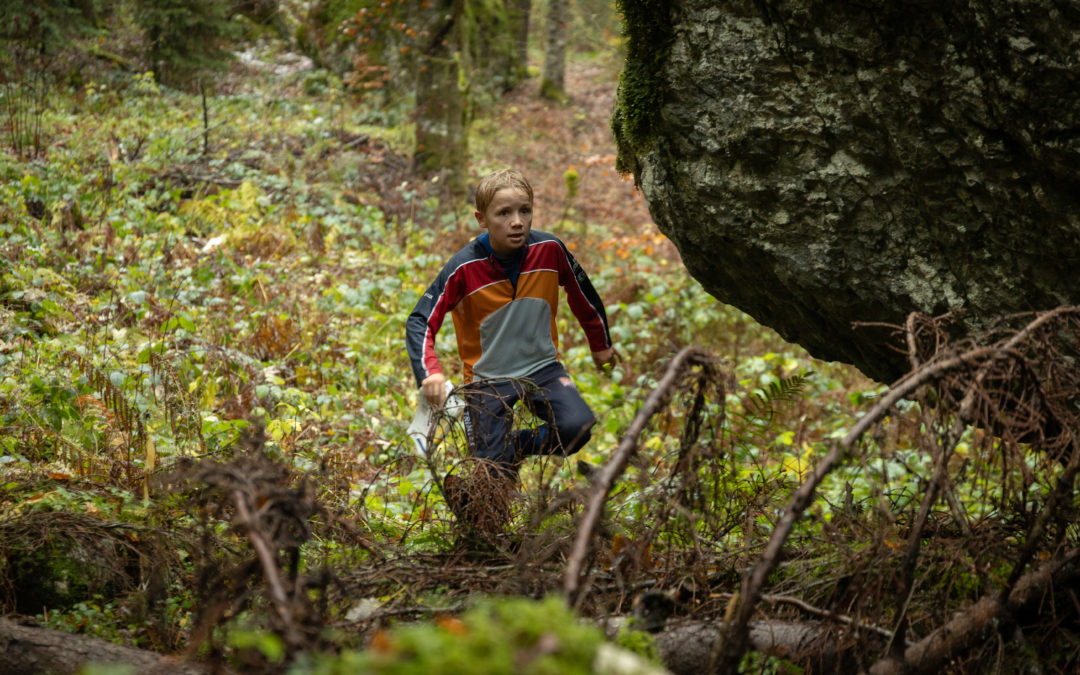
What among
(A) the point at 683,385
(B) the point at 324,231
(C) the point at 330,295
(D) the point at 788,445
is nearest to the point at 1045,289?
(A) the point at 683,385

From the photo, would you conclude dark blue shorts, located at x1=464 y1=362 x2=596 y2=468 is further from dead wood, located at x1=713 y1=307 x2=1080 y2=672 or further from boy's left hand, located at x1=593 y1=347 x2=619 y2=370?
dead wood, located at x1=713 y1=307 x2=1080 y2=672

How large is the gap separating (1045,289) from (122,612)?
3763 millimetres

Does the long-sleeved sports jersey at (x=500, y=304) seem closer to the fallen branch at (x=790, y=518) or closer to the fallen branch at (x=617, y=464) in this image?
the fallen branch at (x=617, y=464)

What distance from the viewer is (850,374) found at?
7582 mm

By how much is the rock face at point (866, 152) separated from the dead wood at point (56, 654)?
2.85 metres

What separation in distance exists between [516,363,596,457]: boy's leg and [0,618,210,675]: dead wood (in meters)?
1.80

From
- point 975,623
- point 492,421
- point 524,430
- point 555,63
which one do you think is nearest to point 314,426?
point 492,421

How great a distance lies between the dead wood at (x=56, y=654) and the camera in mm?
2361

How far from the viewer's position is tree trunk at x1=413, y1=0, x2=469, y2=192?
11.2 metres

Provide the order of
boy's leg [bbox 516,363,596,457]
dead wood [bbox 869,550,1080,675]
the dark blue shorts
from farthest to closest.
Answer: boy's leg [bbox 516,363,596,457]
the dark blue shorts
dead wood [bbox 869,550,1080,675]

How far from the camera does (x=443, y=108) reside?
1143 cm

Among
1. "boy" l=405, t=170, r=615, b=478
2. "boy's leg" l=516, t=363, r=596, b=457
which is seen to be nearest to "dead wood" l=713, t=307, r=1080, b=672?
"boy's leg" l=516, t=363, r=596, b=457

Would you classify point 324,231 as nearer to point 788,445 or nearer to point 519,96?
point 788,445

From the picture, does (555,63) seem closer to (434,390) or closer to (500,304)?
(500,304)
